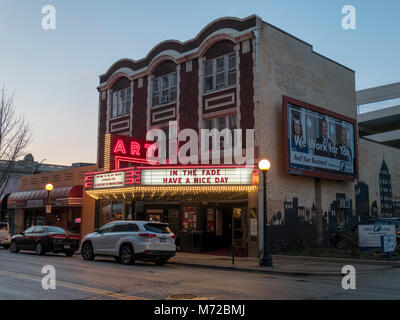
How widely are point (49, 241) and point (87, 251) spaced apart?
321 centimetres

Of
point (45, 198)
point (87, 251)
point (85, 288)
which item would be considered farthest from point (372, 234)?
point (45, 198)

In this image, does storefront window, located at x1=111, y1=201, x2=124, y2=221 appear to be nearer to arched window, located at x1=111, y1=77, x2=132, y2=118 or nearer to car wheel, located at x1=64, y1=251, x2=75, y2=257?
arched window, located at x1=111, y1=77, x2=132, y2=118

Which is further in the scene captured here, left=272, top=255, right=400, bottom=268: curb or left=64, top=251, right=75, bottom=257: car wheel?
left=64, top=251, right=75, bottom=257: car wheel

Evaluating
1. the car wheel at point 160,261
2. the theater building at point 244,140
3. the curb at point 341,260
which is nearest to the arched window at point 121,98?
the theater building at point 244,140

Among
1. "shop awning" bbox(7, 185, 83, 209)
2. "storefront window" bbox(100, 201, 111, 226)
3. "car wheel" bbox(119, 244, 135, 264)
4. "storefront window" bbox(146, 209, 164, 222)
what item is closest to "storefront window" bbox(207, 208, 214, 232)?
"storefront window" bbox(146, 209, 164, 222)

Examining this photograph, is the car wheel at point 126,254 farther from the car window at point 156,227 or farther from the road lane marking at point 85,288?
the road lane marking at point 85,288

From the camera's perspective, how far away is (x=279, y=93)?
23.8 metres

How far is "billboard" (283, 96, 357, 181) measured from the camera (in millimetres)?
23016

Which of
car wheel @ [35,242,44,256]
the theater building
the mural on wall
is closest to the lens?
car wheel @ [35,242,44,256]

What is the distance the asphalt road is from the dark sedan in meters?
7.12

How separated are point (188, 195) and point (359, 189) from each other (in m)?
12.0

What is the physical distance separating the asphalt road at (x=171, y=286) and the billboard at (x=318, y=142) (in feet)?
31.2
